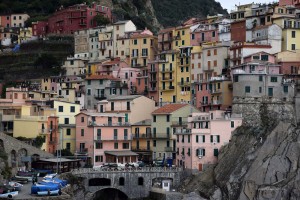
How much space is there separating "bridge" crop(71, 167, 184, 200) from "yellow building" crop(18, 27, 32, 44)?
52188 mm

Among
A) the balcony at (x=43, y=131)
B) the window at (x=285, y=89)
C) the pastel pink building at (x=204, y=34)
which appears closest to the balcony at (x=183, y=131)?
the window at (x=285, y=89)

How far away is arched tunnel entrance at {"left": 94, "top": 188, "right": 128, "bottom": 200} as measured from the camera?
92.0m

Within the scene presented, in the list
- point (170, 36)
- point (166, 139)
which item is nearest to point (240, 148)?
point (166, 139)

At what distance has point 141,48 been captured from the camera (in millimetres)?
117500

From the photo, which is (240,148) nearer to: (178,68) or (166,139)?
(166,139)

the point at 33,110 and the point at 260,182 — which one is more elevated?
the point at 33,110

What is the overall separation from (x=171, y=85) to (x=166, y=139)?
11.8 m

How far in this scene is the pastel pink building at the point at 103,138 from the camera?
316 feet

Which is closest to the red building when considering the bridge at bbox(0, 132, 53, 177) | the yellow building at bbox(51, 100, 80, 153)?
the yellow building at bbox(51, 100, 80, 153)

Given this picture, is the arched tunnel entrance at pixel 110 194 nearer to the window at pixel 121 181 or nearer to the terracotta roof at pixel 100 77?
the window at pixel 121 181

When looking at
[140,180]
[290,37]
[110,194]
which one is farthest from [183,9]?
[140,180]

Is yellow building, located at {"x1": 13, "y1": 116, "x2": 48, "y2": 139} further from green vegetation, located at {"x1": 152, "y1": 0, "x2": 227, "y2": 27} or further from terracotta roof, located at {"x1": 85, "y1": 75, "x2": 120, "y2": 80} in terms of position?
green vegetation, located at {"x1": 152, "y1": 0, "x2": 227, "y2": 27}

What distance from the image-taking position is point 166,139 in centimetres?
9762

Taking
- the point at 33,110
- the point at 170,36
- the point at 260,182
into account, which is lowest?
the point at 260,182
